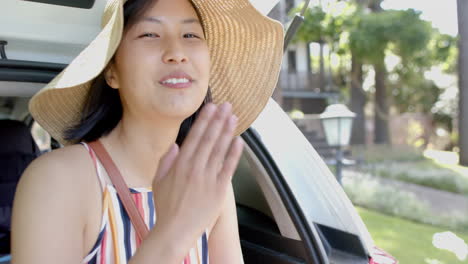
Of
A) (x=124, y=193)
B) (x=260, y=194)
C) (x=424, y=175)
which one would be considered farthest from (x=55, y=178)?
(x=424, y=175)

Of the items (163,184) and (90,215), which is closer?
(163,184)

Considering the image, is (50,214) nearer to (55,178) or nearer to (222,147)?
(55,178)

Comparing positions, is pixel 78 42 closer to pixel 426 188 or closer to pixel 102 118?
pixel 102 118

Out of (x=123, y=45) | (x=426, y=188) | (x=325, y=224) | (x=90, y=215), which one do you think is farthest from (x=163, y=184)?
(x=426, y=188)

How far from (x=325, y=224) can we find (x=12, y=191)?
5.55 ft

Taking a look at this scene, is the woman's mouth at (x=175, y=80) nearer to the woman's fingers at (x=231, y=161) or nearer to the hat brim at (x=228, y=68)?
the hat brim at (x=228, y=68)

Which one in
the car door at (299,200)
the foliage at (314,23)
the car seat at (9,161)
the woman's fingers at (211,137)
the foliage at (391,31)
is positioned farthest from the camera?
the foliage at (314,23)

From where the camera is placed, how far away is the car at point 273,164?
4.85 feet

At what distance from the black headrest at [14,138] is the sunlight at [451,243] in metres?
5.43

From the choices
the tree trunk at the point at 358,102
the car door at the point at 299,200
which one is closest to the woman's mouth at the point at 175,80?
the car door at the point at 299,200

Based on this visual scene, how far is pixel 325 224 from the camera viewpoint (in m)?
1.76

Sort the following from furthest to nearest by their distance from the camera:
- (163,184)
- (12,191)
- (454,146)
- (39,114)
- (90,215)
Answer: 1. (454,146)
2. (12,191)
3. (39,114)
4. (90,215)
5. (163,184)

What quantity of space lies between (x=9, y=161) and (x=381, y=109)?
17.1m

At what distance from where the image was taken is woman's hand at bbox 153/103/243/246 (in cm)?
83
